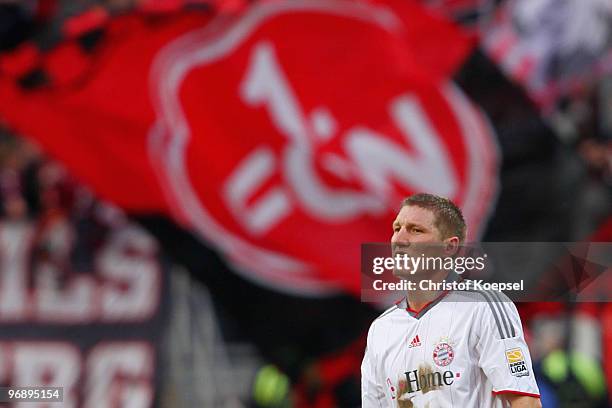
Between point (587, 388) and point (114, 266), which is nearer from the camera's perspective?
point (587, 388)

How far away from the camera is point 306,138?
931 cm

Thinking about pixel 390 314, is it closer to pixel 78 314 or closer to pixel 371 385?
pixel 371 385

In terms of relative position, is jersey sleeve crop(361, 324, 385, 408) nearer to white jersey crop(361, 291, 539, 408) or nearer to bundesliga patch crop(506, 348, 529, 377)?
white jersey crop(361, 291, 539, 408)

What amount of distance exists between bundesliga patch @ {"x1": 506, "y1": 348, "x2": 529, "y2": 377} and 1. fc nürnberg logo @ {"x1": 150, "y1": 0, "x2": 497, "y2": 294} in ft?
17.5

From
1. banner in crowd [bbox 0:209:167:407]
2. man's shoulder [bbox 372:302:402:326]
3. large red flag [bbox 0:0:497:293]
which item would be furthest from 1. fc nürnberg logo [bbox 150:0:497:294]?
man's shoulder [bbox 372:302:402:326]

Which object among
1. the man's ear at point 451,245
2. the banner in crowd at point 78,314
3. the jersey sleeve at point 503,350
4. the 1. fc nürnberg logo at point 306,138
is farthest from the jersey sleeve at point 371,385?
the banner in crowd at point 78,314

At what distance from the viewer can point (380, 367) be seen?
3.79 metres

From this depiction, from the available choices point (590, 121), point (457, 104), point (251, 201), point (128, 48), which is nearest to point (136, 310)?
point (251, 201)

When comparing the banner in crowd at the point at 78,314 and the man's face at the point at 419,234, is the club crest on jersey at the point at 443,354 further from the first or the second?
the banner in crowd at the point at 78,314

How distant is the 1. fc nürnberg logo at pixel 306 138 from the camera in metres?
9.15

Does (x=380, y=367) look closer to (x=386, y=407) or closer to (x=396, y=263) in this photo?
(x=386, y=407)

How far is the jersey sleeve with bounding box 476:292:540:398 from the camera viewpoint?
11.7 ft

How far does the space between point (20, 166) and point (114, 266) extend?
1015 millimetres

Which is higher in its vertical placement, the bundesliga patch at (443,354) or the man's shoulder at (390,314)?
the man's shoulder at (390,314)
